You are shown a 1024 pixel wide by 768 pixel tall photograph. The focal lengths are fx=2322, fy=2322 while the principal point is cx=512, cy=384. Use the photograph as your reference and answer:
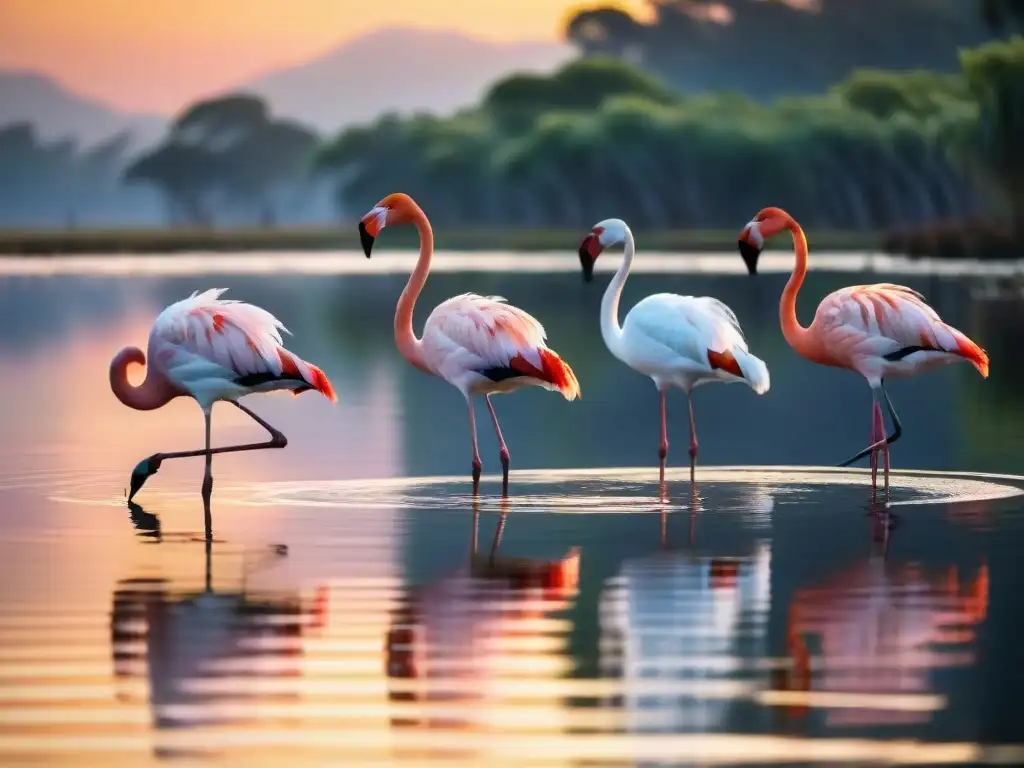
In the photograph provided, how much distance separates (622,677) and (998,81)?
39566 millimetres

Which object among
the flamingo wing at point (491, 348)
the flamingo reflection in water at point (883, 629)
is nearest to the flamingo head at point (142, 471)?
the flamingo wing at point (491, 348)

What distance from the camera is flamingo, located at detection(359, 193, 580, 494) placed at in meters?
11.7

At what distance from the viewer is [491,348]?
11742 millimetres

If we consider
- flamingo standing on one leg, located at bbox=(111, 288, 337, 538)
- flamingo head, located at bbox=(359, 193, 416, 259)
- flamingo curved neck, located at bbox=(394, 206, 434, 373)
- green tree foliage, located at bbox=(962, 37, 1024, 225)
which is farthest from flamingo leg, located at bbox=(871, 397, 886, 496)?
green tree foliage, located at bbox=(962, 37, 1024, 225)

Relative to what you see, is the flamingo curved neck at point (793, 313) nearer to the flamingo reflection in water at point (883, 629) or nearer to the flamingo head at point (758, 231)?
the flamingo head at point (758, 231)

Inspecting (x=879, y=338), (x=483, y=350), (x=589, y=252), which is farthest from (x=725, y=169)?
(x=483, y=350)

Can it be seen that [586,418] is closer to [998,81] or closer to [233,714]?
[233,714]

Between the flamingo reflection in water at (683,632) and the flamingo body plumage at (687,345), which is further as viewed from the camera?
the flamingo body plumage at (687,345)

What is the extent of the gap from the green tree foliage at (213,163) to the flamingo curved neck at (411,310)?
159708 millimetres

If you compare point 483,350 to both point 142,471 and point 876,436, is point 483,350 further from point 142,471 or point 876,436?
point 876,436

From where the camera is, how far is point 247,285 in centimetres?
4150

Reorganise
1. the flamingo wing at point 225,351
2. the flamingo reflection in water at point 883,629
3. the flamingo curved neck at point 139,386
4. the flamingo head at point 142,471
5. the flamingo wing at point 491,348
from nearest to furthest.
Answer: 1. the flamingo reflection in water at point 883,629
2. the flamingo wing at point 225,351
3. the flamingo head at point 142,471
4. the flamingo curved neck at point 139,386
5. the flamingo wing at point 491,348

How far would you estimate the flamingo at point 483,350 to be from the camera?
1171cm

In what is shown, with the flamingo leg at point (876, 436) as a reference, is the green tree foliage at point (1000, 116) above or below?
above
